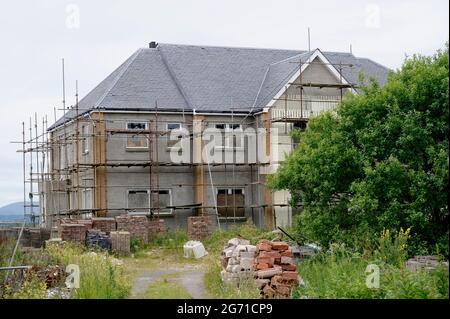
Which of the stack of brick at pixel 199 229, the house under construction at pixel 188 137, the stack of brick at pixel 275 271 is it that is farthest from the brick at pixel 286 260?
the house under construction at pixel 188 137

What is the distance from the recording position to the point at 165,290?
1875 cm

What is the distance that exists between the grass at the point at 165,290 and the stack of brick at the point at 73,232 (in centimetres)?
719

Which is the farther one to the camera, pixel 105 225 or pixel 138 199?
pixel 138 199

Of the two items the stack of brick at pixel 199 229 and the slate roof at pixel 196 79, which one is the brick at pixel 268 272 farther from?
the slate roof at pixel 196 79

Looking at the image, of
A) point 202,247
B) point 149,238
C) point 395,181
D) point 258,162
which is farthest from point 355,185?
point 258,162

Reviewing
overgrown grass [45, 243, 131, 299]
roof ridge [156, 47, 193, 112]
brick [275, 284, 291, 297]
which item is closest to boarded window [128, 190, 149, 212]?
roof ridge [156, 47, 193, 112]

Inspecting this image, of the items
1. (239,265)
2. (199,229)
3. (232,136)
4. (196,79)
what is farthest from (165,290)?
(196,79)

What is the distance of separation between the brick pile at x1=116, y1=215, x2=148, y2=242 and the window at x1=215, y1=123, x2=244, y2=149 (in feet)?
22.8

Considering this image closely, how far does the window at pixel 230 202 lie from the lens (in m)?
35.9

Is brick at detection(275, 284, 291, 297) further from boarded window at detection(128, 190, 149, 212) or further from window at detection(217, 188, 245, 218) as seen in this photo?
window at detection(217, 188, 245, 218)

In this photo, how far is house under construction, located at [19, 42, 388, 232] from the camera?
34406mm

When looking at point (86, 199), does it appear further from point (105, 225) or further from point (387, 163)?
point (387, 163)

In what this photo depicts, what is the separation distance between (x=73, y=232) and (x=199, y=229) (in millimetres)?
5521

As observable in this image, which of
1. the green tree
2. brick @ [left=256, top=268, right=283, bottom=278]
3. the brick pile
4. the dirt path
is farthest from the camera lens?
the brick pile
